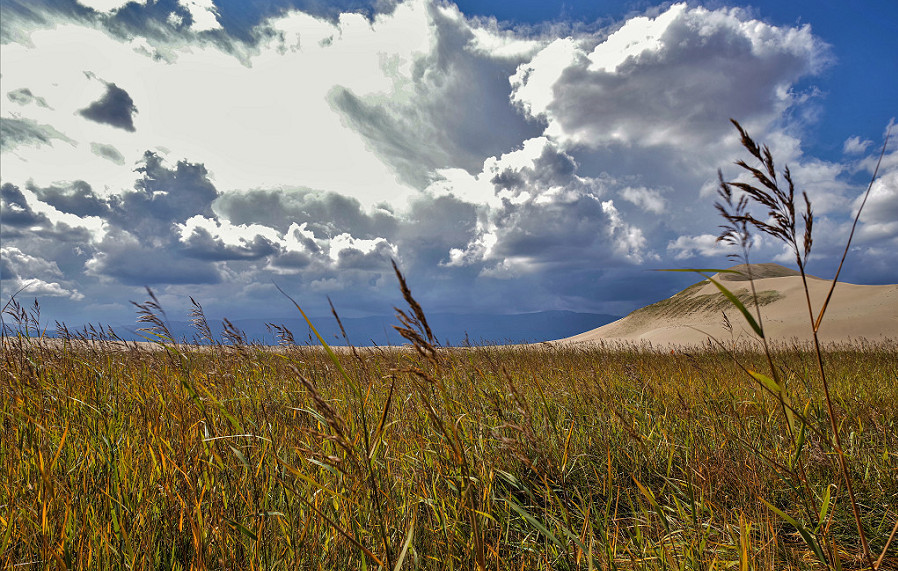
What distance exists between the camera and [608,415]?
3771mm

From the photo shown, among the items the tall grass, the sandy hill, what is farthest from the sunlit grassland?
the sandy hill

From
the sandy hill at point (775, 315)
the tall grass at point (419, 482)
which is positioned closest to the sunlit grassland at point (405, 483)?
the tall grass at point (419, 482)

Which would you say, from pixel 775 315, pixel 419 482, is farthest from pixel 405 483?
pixel 775 315

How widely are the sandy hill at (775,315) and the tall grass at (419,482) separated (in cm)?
1665

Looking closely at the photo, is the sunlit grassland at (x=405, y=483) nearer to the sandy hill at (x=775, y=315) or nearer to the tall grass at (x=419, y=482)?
the tall grass at (x=419, y=482)

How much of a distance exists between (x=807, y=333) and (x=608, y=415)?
107ft

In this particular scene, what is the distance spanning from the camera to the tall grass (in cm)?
159

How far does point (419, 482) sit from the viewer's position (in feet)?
7.30

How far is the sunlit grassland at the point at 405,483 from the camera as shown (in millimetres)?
1646

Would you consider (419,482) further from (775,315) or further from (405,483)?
(775,315)

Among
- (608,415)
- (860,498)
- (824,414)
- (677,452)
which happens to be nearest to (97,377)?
(608,415)

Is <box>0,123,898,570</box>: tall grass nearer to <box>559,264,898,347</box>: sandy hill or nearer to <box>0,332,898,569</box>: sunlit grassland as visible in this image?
<box>0,332,898,569</box>: sunlit grassland

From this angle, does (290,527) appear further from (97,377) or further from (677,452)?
(97,377)

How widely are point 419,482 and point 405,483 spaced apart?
0.14 metres
